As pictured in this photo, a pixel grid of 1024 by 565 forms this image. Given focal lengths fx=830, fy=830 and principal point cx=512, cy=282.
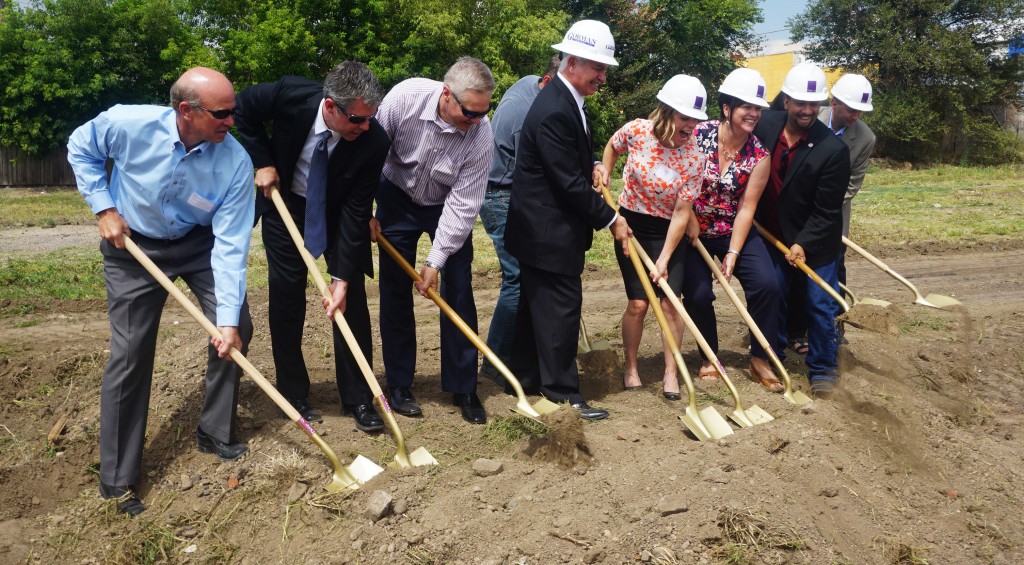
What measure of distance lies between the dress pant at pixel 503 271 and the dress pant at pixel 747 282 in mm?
1130

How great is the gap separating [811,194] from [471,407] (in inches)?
102

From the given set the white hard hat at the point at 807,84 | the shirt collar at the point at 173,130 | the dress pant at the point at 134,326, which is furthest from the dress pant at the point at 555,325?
the shirt collar at the point at 173,130

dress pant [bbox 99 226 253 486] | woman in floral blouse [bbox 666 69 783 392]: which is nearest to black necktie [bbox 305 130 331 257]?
dress pant [bbox 99 226 253 486]

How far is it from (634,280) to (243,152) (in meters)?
2.44

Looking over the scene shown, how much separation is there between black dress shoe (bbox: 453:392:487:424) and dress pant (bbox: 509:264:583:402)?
15.1 inches

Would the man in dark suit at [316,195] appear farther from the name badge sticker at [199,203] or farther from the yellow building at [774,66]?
the yellow building at [774,66]

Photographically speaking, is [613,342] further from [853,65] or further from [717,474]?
[853,65]

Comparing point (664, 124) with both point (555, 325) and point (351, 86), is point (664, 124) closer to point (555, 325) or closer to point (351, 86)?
point (555, 325)

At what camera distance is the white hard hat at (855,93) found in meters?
5.55

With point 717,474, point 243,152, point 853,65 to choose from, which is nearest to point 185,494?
point 243,152

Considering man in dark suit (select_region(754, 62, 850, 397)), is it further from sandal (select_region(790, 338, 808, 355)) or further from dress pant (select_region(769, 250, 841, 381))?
sandal (select_region(790, 338, 808, 355))

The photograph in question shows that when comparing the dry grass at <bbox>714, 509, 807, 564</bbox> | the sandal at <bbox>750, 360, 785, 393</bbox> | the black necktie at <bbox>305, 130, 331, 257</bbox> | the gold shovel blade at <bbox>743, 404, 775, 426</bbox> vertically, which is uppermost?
the black necktie at <bbox>305, 130, 331, 257</bbox>

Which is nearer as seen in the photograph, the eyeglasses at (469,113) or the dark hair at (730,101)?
the eyeglasses at (469,113)

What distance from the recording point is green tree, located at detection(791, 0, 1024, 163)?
2841cm
